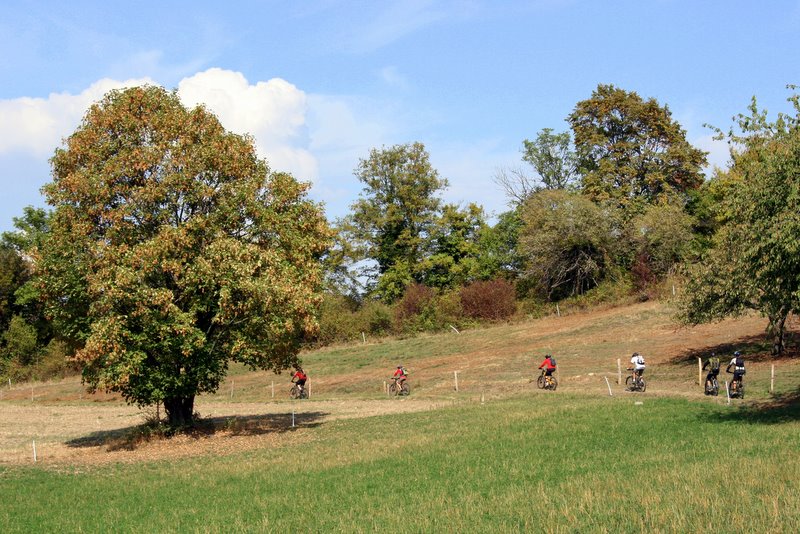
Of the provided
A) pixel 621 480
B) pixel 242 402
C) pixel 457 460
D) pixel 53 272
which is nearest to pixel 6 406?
pixel 242 402

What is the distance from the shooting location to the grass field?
13.5 meters

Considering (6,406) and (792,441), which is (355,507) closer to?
(792,441)

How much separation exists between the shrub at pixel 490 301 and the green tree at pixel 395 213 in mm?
10542

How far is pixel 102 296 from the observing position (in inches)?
1099

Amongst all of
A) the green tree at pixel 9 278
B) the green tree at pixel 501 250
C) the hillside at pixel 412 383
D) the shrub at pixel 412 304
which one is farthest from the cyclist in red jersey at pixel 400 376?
the green tree at pixel 9 278

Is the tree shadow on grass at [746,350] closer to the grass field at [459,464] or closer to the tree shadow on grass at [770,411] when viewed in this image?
the grass field at [459,464]

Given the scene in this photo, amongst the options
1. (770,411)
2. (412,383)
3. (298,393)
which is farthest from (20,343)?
(770,411)

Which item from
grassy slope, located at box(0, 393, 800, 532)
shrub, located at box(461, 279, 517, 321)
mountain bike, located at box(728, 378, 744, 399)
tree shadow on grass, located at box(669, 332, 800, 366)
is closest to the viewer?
grassy slope, located at box(0, 393, 800, 532)

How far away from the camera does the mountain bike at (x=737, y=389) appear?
108ft

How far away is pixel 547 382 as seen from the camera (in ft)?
135

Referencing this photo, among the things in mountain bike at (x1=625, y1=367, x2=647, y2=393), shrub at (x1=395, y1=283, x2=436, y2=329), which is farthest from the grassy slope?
Result: shrub at (x1=395, y1=283, x2=436, y2=329)

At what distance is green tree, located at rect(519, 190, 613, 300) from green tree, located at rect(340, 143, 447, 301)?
14.2 m

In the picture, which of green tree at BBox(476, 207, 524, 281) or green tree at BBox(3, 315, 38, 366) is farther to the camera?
green tree at BBox(476, 207, 524, 281)

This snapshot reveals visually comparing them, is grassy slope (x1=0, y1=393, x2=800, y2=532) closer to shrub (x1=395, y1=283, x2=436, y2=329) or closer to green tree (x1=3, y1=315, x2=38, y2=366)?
shrub (x1=395, y1=283, x2=436, y2=329)
